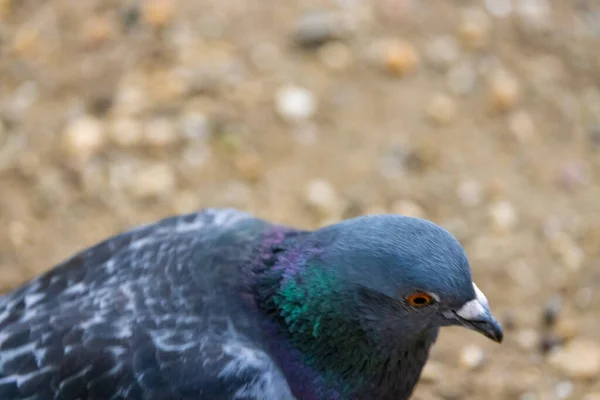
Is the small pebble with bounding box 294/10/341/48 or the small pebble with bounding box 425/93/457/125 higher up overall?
the small pebble with bounding box 294/10/341/48

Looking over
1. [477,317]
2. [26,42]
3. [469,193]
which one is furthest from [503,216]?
[26,42]

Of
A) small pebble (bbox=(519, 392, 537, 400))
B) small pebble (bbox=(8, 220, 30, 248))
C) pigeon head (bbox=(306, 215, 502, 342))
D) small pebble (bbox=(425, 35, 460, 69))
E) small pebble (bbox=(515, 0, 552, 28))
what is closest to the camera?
pigeon head (bbox=(306, 215, 502, 342))

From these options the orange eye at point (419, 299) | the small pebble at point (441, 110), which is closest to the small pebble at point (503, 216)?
the small pebble at point (441, 110)

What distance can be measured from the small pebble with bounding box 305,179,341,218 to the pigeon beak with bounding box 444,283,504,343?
2.09 metres

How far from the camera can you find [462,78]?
604cm

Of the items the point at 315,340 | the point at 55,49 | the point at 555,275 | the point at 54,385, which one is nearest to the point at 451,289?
the point at 315,340

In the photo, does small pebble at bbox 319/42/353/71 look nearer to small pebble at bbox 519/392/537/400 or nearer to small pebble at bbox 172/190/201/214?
small pebble at bbox 172/190/201/214

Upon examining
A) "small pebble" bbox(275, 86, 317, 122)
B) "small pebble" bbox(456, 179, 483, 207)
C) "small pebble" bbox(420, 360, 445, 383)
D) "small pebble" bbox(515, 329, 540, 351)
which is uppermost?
"small pebble" bbox(275, 86, 317, 122)

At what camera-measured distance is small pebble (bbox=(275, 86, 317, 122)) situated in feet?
18.7

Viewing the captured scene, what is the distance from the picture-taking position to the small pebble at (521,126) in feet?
19.0

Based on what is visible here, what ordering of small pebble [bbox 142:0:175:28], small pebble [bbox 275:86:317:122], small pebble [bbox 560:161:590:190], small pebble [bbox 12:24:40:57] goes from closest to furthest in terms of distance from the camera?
small pebble [bbox 560:161:590:190], small pebble [bbox 275:86:317:122], small pebble [bbox 12:24:40:57], small pebble [bbox 142:0:175:28]

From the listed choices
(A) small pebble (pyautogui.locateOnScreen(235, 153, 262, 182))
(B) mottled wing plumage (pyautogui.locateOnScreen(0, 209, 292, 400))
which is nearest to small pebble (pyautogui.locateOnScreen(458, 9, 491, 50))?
(A) small pebble (pyautogui.locateOnScreen(235, 153, 262, 182))

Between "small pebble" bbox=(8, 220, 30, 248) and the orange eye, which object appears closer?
the orange eye

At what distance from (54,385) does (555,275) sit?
10.5 feet
